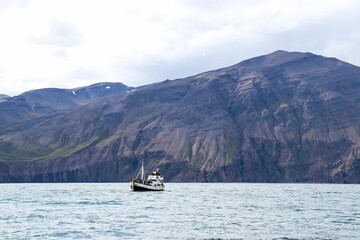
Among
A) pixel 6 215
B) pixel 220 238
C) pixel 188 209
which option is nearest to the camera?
pixel 220 238

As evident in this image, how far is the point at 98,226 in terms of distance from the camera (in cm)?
7381

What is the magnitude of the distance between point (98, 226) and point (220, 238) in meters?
18.5

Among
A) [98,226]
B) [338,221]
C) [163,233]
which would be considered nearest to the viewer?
[163,233]

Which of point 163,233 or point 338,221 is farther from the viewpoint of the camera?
point 338,221

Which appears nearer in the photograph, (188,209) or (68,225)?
(68,225)

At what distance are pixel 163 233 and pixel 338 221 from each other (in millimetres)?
29029

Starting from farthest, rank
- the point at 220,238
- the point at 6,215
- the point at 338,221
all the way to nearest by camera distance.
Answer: the point at 6,215 < the point at 338,221 < the point at 220,238

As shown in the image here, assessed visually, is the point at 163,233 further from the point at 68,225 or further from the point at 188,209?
the point at 188,209

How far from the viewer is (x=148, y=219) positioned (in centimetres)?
8462

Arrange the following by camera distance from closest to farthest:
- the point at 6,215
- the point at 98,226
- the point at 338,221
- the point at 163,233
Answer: the point at 163,233, the point at 98,226, the point at 338,221, the point at 6,215

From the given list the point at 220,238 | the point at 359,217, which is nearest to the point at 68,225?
the point at 220,238

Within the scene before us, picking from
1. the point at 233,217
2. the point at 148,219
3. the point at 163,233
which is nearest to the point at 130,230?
the point at 163,233

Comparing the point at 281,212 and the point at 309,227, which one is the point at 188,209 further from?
the point at 309,227

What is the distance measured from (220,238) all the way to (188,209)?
40410 mm
